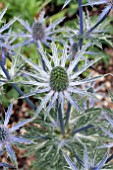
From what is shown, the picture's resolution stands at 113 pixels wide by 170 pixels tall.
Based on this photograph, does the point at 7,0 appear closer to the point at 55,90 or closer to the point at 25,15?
the point at 25,15

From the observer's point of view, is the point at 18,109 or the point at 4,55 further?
the point at 18,109

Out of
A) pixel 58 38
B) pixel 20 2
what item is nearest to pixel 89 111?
pixel 58 38

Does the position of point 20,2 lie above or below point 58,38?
above

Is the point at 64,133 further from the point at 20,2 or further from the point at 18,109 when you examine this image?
the point at 20,2

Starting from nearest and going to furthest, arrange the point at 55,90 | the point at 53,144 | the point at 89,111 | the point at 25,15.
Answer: the point at 55,90
the point at 89,111
the point at 53,144
the point at 25,15

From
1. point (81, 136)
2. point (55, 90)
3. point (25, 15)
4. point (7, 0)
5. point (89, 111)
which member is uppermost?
point (7, 0)

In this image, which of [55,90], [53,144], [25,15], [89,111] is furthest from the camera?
[25,15]

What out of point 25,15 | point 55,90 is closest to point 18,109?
point 25,15

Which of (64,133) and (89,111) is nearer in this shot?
(89,111)

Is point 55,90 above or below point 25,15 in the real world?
below
